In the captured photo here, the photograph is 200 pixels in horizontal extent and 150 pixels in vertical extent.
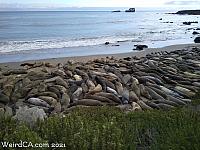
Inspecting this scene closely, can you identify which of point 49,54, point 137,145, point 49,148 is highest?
point 49,148

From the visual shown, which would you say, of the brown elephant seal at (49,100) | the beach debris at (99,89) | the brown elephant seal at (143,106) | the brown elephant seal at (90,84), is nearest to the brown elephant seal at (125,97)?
the beach debris at (99,89)

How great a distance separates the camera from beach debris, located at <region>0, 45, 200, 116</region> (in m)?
9.28

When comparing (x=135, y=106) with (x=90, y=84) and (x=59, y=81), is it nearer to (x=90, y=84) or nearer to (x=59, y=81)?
(x=90, y=84)

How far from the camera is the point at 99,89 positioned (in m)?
10.2

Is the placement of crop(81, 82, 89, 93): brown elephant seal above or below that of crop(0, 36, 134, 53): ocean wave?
above

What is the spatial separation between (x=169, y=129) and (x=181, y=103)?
15.1ft

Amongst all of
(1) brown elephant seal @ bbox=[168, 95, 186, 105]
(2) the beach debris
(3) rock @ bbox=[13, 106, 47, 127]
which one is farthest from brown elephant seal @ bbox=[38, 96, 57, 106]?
(1) brown elephant seal @ bbox=[168, 95, 186, 105]

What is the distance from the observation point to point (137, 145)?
5250 millimetres

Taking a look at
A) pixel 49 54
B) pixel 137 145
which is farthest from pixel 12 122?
pixel 49 54

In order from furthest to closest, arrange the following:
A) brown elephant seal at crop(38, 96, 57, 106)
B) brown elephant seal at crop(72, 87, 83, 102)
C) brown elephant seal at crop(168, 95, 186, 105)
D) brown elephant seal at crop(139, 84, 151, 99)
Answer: brown elephant seal at crop(139, 84, 151, 99) < brown elephant seal at crop(168, 95, 186, 105) < brown elephant seal at crop(72, 87, 83, 102) < brown elephant seal at crop(38, 96, 57, 106)

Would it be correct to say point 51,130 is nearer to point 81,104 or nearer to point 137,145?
point 137,145

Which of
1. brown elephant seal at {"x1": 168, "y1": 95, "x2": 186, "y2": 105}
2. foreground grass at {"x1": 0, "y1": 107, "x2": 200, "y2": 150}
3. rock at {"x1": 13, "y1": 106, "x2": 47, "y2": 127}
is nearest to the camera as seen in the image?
foreground grass at {"x1": 0, "y1": 107, "x2": 200, "y2": 150}

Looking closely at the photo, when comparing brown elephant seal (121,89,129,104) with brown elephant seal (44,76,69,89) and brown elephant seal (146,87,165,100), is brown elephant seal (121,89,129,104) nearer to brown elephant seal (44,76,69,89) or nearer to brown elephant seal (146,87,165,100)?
brown elephant seal (146,87,165,100)

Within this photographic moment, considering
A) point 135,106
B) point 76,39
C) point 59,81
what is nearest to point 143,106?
point 135,106
